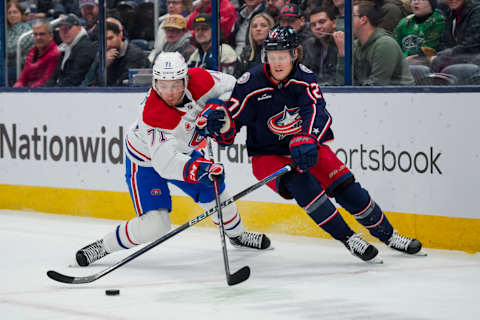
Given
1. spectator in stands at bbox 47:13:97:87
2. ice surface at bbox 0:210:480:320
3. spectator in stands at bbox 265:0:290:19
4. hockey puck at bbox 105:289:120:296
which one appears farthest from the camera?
spectator in stands at bbox 47:13:97:87

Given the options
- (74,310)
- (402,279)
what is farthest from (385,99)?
(74,310)

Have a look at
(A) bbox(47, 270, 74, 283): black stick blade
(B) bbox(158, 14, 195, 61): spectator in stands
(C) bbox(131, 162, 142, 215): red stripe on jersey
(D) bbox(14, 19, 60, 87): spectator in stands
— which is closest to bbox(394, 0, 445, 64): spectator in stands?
(B) bbox(158, 14, 195, 61): spectator in stands

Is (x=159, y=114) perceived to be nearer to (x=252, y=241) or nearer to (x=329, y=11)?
(x=252, y=241)

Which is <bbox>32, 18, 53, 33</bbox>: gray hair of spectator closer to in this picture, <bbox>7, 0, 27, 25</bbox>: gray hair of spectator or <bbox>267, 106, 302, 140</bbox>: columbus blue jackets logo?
<bbox>7, 0, 27, 25</bbox>: gray hair of spectator

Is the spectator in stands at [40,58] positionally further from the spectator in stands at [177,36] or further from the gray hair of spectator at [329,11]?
the gray hair of spectator at [329,11]

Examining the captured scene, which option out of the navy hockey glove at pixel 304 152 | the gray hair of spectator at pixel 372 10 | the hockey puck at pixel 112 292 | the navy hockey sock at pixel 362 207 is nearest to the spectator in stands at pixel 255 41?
the gray hair of spectator at pixel 372 10

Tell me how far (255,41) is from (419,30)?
120cm

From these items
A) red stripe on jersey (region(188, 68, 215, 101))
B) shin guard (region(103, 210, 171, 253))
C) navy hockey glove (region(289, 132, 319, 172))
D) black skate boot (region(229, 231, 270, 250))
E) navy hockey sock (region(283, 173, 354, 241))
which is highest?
red stripe on jersey (region(188, 68, 215, 101))

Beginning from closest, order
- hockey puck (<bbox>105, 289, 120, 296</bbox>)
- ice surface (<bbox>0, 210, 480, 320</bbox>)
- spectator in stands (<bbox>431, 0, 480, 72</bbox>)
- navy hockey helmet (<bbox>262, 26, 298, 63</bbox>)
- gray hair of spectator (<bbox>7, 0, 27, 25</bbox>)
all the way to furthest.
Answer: ice surface (<bbox>0, 210, 480, 320</bbox>), hockey puck (<bbox>105, 289, 120, 296</bbox>), navy hockey helmet (<bbox>262, 26, 298, 63</bbox>), spectator in stands (<bbox>431, 0, 480, 72</bbox>), gray hair of spectator (<bbox>7, 0, 27, 25</bbox>)

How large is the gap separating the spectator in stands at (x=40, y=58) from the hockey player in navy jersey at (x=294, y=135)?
2.76m

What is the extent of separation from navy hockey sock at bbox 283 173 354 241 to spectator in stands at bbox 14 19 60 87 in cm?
315

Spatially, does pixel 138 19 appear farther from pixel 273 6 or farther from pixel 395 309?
pixel 395 309

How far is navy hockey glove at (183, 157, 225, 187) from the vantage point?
14.4 ft

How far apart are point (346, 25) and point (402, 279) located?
73.5 inches
